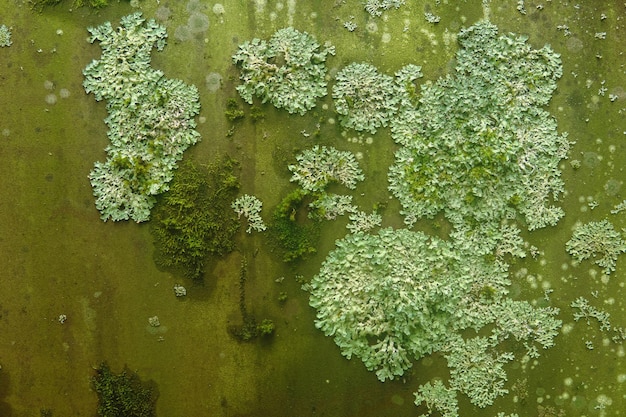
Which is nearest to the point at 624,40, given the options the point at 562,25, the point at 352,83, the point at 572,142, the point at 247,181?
the point at 562,25

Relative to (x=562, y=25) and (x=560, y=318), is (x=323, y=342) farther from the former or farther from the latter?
(x=562, y=25)

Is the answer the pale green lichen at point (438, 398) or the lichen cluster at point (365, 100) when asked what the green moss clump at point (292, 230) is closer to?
the lichen cluster at point (365, 100)

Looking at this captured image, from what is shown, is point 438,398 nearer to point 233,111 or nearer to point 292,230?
point 292,230

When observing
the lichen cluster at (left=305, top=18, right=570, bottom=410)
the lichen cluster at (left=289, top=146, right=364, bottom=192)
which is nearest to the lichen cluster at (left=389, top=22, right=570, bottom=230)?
the lichen cluster at (left=305, top=18, right=570, bottom=410)

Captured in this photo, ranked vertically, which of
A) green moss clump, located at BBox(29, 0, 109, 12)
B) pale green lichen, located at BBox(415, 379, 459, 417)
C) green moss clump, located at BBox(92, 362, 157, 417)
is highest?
green moss clump, located at BBox(29, 0, 109, 12)

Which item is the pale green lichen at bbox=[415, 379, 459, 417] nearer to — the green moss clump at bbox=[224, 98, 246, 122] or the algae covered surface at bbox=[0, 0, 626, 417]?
the algae covered surface at bbox=[0, 0, 626, 417]

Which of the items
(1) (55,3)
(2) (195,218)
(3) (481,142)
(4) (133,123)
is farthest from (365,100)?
(1) (55,3)

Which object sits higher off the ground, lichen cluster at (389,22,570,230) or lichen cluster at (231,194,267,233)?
lichen cluster at (389,22,570,230)
